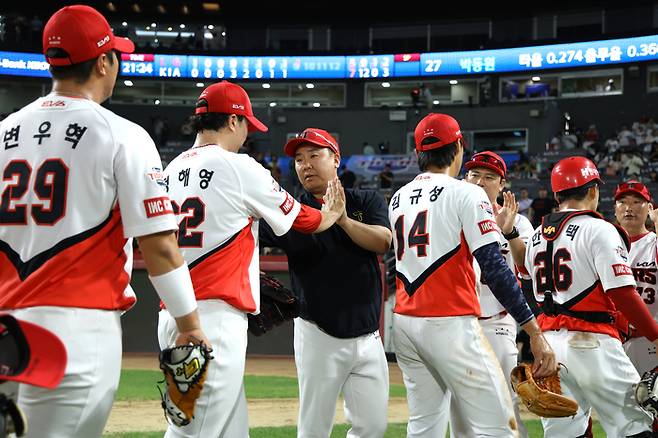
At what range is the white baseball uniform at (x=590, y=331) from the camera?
16.7 ft

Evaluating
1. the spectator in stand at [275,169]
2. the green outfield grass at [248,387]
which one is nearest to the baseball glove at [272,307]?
the green outfield grass at [248,387]

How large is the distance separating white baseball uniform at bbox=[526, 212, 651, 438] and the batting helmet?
0.99ft

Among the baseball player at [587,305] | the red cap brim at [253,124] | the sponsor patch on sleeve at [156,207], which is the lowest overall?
the baseball player at [587,305]

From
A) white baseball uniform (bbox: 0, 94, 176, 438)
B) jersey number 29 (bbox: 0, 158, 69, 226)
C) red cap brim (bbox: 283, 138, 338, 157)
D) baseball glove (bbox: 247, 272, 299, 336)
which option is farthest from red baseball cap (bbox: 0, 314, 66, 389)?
red cap brim (bbox: 283, 138, 338, 157)

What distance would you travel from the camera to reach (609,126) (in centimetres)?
3078

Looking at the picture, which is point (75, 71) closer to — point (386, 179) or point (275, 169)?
point (386, 179)

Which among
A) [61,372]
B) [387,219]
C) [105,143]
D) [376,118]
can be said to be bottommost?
[61,372]

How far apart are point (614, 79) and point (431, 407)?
98.0ft

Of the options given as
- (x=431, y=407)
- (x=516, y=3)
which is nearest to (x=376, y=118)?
(x=516, y=3)

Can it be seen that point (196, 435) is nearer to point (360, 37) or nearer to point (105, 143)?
point (105, 143)

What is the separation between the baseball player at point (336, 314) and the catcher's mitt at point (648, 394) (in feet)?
5.17

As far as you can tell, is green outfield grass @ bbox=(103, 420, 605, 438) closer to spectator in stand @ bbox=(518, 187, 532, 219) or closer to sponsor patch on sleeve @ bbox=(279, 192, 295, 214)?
sponsor patch on sleeve @ bbox=(279, 192, 295, 214)

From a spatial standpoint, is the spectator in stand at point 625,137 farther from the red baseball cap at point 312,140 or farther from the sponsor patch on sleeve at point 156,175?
the sponsor patch on sleeve at point 156,175

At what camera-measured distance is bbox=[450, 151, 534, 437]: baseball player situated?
19.8 feet
